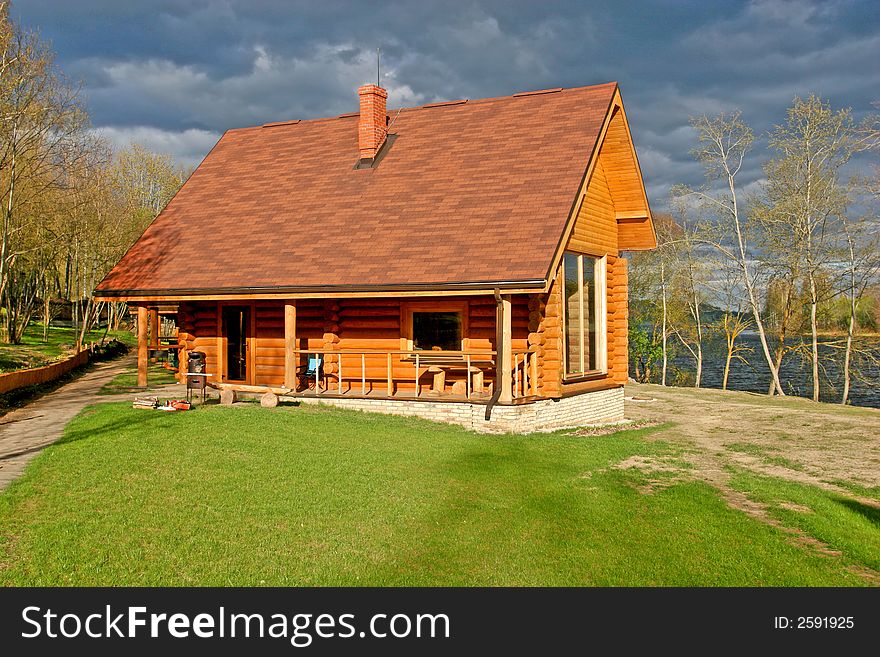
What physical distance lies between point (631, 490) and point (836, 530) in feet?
8.30

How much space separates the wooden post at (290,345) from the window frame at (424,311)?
253cm

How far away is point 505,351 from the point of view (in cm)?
1373

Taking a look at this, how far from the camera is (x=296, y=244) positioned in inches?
650

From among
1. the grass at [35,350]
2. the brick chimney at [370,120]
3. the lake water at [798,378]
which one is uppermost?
the brick chimney at [370,120]

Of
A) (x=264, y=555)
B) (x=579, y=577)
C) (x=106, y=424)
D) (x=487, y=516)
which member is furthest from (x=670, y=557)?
(x=106, y=424)

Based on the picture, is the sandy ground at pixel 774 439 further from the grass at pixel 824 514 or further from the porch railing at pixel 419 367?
the porch railing at pixel 419 367

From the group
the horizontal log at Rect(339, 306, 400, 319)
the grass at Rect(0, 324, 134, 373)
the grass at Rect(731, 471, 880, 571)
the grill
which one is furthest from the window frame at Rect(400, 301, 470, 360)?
the grass at Rect(0, 324, 134, 373)

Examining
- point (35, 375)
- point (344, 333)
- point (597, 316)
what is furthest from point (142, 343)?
point (597, 316)

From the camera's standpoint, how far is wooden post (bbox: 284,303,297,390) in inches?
622

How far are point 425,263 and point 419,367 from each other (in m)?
2.64

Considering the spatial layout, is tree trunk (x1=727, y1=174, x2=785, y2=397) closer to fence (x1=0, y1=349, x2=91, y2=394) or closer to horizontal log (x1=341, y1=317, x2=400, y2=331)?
horizontal log (x1=341, y1=317, x2=400, y2=331)

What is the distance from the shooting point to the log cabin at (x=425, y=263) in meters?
14.4

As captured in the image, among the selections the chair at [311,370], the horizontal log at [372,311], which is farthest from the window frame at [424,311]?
the chair at [311,370]

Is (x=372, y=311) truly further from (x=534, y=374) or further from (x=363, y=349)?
(x=534, y=374)
